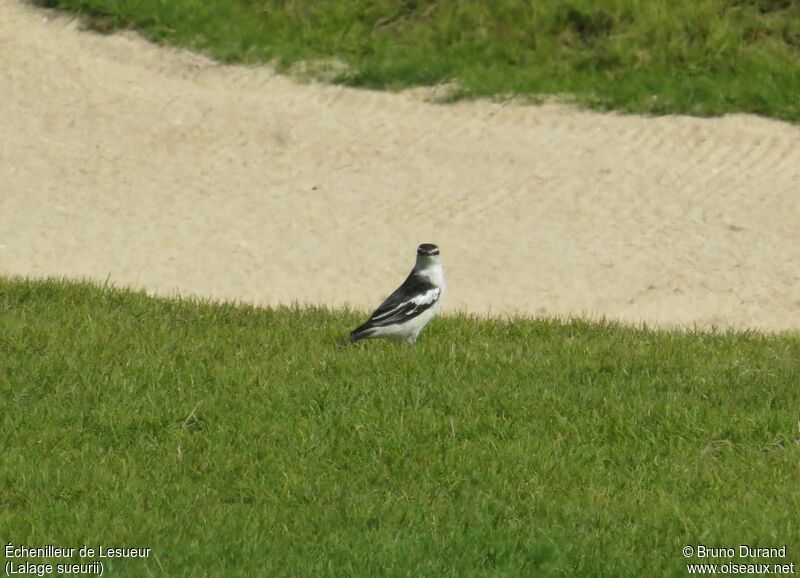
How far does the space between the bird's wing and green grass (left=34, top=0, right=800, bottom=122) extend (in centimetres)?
619

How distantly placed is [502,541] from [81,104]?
11508 mm

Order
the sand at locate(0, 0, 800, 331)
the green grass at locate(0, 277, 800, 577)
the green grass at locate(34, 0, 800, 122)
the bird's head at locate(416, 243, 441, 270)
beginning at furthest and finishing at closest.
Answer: the green grass at locate(34, 0, 800, 122) < the sand at locate(0, 0, 800, 331) < the bird's head at locate(416, 243, 441, 270) < the green grass at locate(0, 277, 800, 577)

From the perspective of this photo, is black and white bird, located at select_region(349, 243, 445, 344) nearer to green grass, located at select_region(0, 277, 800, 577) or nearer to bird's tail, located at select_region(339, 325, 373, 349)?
bird's tail, located at select_region(339, 325, 373, 349)

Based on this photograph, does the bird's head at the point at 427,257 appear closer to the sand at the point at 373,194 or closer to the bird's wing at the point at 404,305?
the bird's wing at the point at 404,305

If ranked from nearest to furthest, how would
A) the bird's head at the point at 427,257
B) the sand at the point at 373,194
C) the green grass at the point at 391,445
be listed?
the green grass at the point at 391,445
the bird's head at the point at 427,257
the sand at the point at 373,194

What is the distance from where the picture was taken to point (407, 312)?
10555 millimetres

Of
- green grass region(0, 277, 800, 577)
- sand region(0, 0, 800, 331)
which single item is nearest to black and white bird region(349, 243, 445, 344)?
green grass region(0, 277, 800, 577)

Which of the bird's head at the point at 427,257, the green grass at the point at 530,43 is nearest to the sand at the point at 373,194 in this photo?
the green grass at the point at 530,43

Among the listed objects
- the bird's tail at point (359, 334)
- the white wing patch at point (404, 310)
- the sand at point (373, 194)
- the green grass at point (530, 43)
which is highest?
the white wing patch at point (404, 310)

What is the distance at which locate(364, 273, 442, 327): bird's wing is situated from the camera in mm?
10523

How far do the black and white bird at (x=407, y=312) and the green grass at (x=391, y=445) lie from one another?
0.14 metres

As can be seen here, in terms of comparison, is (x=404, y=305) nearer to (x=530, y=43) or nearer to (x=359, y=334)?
(x=359, y=334)

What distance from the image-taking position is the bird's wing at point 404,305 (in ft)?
34.5

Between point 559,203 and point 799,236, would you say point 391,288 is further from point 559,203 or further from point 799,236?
point 799,236
